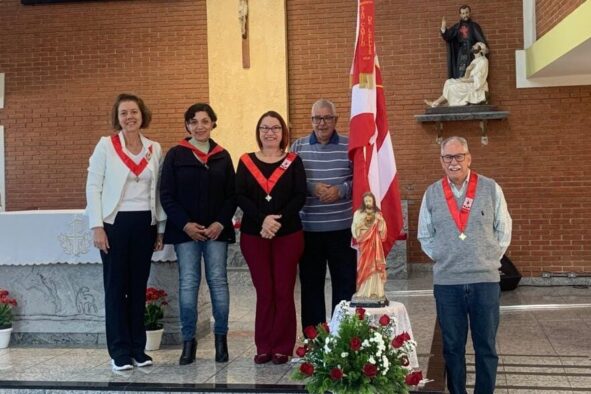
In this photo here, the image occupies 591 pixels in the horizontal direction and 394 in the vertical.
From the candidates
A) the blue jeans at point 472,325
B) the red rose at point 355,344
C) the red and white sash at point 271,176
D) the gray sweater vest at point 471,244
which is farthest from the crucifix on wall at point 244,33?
the red rose at point 355,344

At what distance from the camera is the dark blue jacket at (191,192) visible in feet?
14.8

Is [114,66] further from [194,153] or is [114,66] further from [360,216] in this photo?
[360,216]

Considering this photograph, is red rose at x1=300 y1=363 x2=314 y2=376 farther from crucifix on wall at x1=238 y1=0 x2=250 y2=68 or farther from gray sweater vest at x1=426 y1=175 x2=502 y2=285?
crucifix on wall at x1=238 y1=0 x2=250 y2=68

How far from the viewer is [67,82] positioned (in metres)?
9.90

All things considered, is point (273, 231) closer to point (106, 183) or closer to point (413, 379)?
point (106, 183)

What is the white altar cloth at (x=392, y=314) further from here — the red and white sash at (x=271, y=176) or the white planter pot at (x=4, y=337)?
the white planter pot at (x=4, y=337)

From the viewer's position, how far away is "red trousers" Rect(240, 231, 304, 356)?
444 centimetres

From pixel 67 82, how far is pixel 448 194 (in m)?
7.36

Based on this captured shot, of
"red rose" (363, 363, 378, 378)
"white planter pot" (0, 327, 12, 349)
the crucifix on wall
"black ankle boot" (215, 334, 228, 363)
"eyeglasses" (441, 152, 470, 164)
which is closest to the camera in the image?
"red rose" (363, 363, 378, 378)

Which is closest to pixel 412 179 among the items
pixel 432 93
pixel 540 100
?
pixel 432 93

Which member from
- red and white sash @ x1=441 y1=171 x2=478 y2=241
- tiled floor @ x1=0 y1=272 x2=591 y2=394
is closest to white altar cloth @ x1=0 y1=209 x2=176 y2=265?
tiled floor @ x1=0 y1=272 x2=591 y2=394

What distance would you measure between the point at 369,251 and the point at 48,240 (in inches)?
100

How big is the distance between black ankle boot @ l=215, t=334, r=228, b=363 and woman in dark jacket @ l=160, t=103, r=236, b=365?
110 mm

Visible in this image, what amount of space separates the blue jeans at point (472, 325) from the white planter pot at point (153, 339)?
2.16 meters
